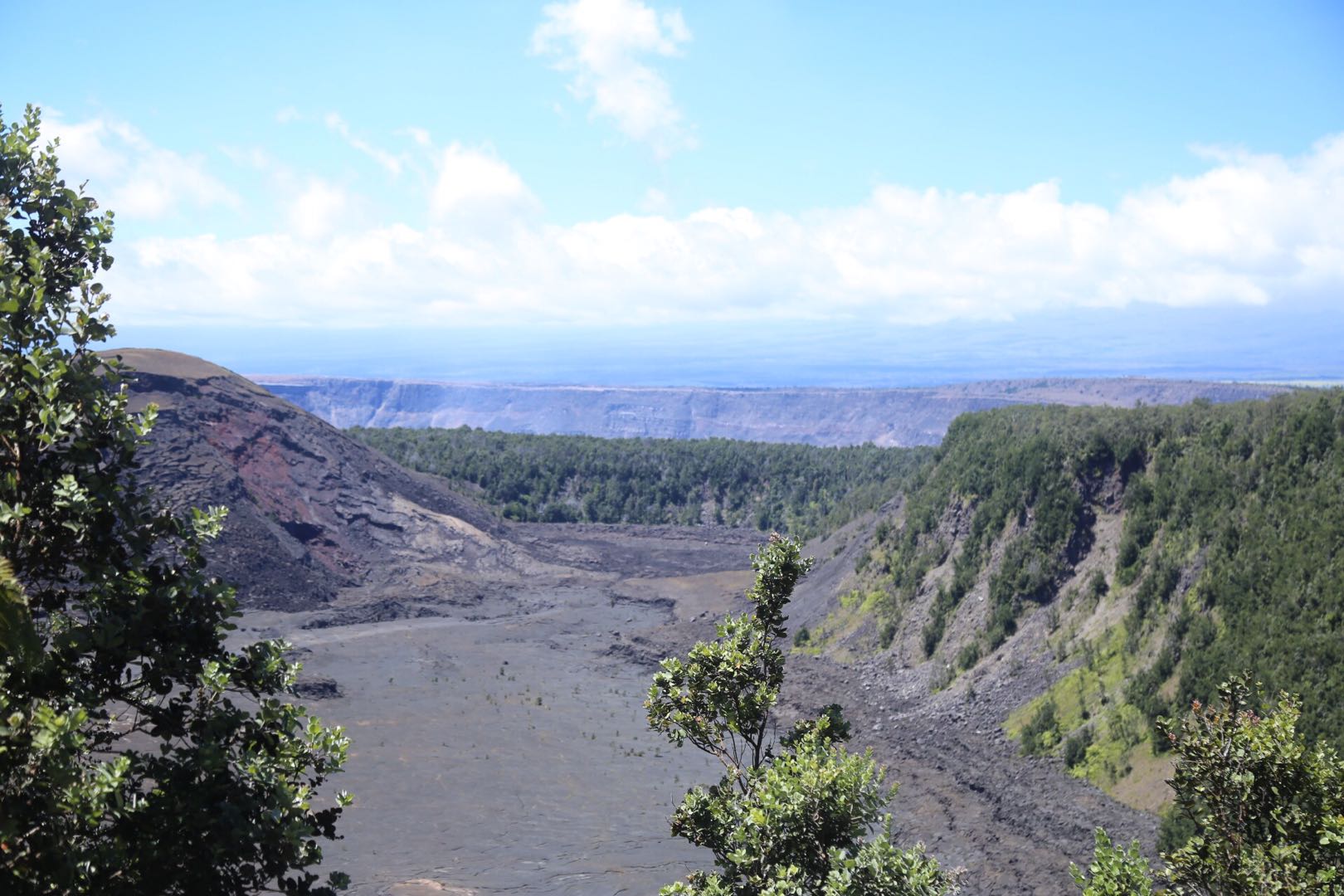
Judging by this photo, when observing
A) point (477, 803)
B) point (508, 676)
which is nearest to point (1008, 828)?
point (477, 803)

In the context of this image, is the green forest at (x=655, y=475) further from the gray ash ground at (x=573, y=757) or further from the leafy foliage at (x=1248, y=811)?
the leafy foliage at (x=1248, y=811)

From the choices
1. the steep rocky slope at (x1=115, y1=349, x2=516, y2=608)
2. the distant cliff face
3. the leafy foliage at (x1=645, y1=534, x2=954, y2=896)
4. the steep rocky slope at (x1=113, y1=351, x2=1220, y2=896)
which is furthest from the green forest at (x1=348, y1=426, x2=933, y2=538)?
the leafy foliage at (x1=645, y1=534, x2=954, y2=896)

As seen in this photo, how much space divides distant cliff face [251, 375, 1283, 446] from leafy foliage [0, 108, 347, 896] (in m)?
127

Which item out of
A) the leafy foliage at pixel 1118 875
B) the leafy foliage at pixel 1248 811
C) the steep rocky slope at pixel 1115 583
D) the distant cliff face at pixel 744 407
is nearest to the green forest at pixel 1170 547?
the steep rocky slope at pixel 1115 583

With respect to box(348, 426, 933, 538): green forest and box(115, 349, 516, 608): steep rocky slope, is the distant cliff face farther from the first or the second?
box(115, 349, 516, 608): steep rocky slope

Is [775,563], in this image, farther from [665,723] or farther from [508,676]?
[508,676]

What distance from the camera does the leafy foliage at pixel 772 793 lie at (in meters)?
8.98

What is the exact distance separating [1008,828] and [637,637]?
80.4 feet

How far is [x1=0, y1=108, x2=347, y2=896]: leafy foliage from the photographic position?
599 cm

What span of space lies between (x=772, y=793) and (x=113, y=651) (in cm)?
538

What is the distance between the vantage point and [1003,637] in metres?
34.7

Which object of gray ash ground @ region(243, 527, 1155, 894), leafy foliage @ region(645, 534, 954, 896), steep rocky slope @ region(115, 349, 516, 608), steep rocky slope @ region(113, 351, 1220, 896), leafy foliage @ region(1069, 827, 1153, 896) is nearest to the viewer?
leafy foliage @ region(1069, 827, 1153, 896)

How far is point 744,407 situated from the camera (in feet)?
570

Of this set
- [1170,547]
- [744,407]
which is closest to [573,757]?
[1170,547]
